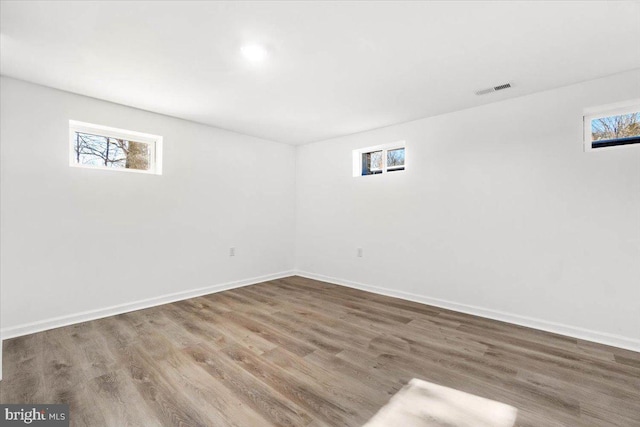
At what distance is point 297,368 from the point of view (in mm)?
2113

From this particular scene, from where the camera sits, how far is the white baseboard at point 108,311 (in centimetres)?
266

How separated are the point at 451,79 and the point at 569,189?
1.54 metres

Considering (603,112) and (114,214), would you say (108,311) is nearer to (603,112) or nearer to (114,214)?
(114,214)

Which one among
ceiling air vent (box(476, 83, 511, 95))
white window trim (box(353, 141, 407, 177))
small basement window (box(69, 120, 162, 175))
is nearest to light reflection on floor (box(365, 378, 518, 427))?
ceiling air vent (box(476, 83, 511, 95))

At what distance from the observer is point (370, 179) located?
428 centimetres

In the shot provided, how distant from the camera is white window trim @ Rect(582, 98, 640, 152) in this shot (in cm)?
255

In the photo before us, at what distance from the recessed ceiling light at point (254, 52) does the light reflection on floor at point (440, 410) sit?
8.38 feet

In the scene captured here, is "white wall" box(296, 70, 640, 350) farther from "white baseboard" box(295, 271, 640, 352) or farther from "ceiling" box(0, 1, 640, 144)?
"ceiling" box(0, 1, 640, 144)

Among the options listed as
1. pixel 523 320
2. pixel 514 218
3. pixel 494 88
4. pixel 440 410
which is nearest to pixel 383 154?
pixel 494 88

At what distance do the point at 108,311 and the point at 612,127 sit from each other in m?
5.34

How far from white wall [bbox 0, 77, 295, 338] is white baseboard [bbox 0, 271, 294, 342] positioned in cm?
3

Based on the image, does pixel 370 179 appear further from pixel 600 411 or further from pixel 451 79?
pixel 600 411

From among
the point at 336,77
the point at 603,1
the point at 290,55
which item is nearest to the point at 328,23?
the point at 290,55

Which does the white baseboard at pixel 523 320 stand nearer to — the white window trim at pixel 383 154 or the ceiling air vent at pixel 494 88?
the white window trim at pixel 383 154
